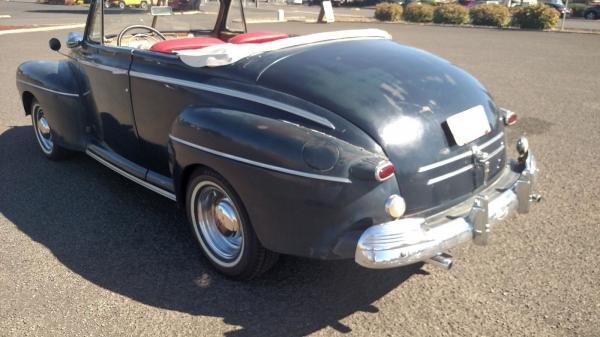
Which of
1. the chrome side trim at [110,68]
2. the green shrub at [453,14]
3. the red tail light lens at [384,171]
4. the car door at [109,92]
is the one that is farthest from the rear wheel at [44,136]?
the green shrub at [453,14]

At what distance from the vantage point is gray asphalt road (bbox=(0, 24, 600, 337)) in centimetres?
270

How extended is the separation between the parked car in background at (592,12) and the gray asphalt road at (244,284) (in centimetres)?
2961

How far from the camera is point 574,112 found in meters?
7.00

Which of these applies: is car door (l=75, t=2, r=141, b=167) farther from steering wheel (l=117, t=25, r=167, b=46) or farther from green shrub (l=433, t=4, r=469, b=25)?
green shrub (l=433, t=4, r=469, b=25)

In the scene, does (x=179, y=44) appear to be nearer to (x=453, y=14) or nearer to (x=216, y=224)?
(x=216, y=224)

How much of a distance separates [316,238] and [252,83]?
38.9 inches

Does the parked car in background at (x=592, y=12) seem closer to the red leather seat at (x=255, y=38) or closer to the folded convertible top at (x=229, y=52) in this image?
the red leather seat at (x=255, y=38)

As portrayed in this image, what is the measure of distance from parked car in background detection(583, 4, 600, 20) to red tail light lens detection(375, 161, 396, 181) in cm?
3256

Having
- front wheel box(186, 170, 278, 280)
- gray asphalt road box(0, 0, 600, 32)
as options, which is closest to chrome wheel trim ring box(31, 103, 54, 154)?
front wheel box(186, 170, 278, 280)

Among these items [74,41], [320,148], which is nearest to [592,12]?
[74,41]

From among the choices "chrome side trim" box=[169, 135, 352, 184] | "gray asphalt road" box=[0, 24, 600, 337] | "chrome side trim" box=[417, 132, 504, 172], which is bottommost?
"gray asphalt road" box=[0, 24, 600, 337]

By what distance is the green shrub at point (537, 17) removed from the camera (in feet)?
63.2

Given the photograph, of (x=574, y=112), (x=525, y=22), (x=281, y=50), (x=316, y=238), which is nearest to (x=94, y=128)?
(x=281, y=50)

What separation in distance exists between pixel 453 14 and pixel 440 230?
861 inches
